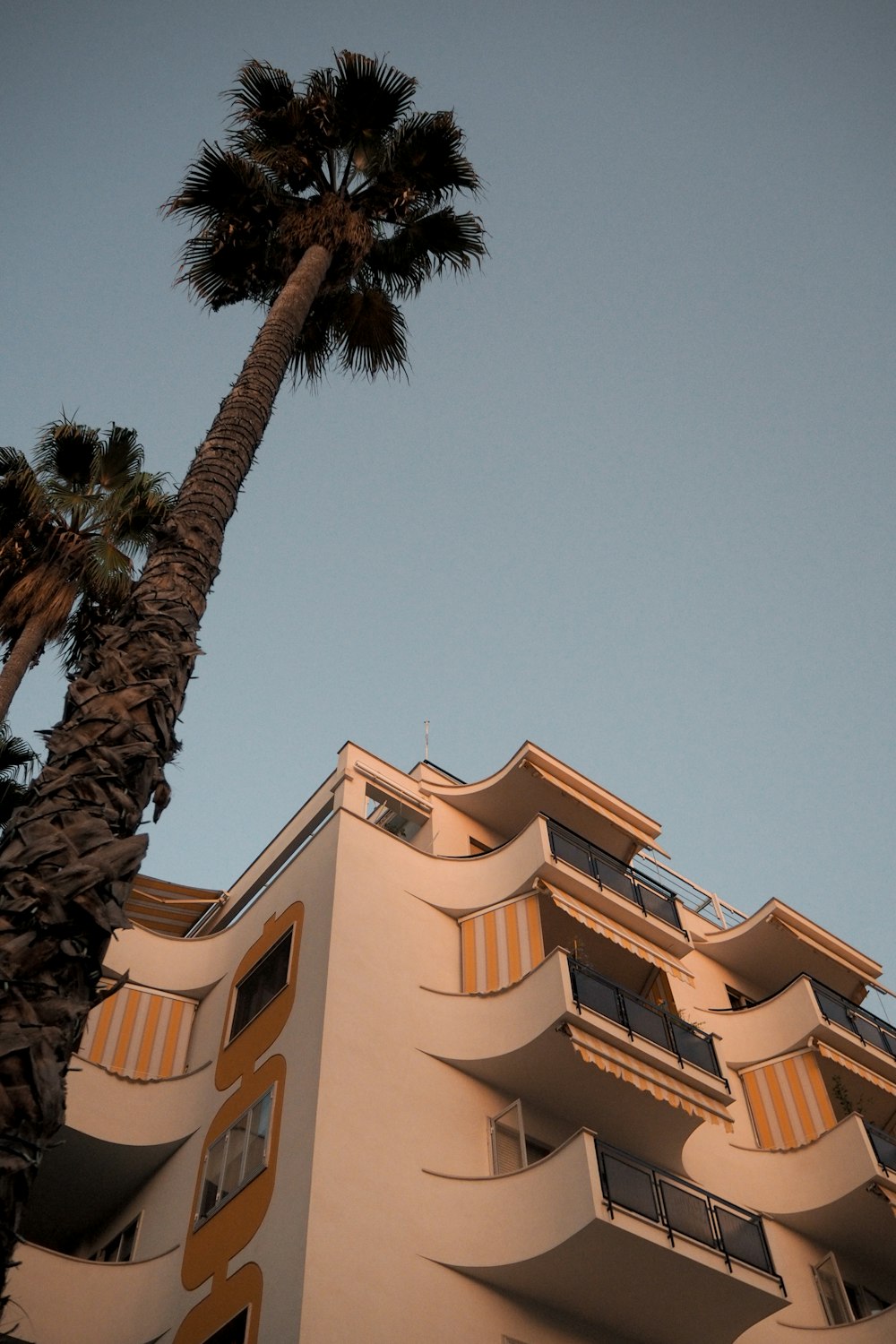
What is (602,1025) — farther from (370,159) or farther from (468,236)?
(370,159)

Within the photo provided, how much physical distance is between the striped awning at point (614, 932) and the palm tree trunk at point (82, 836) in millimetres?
11491

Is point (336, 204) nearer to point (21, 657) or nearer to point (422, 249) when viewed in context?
point (422, 249)

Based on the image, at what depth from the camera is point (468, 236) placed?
19.0m

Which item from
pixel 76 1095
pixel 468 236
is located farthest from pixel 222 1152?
pixel 468 236

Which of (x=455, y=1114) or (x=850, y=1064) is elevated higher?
(x=850, y=1064)

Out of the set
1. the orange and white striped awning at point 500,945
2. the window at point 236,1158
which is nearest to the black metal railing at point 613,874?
the orange and white striped awning at point 500,945

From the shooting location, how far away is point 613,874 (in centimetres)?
2164

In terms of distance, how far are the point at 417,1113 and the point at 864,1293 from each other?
9331 millimetres

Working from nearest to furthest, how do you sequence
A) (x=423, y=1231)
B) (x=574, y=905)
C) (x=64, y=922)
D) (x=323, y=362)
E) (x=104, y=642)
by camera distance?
(x=64, y=922), (x=104, y=642), (x=423, y=1231), (x=323, y=362), (x=574, y=905)

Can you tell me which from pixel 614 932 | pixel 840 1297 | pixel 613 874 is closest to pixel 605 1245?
pixel 614 932

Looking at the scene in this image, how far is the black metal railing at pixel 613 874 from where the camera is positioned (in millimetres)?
20719

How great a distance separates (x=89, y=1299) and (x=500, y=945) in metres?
7.82

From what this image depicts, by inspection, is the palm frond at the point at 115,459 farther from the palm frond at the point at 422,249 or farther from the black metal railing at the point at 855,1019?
the black metal railing at the point at 855,1019

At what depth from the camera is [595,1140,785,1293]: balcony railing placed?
1480cm
